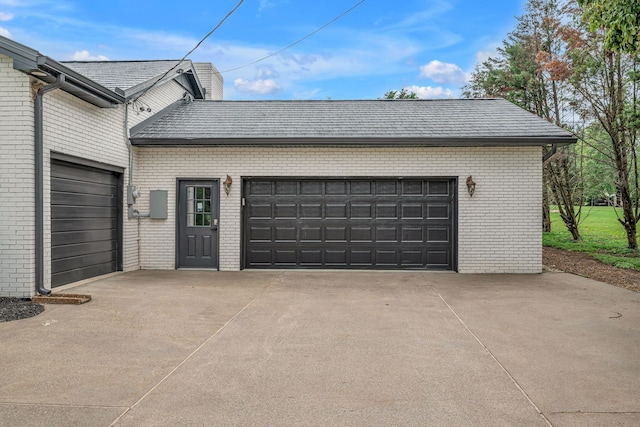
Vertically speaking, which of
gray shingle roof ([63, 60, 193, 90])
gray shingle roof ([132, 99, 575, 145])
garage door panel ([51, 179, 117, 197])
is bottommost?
garage door panel ([51, 179, 117, 197])

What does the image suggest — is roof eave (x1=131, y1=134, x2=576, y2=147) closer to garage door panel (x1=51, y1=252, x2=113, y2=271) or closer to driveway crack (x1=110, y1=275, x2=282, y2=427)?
garage door panel (x1=51, y1=252, x2=113, y2=271)

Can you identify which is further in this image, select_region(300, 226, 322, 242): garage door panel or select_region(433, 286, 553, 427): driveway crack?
select_region(300, 226, 322, 242): garage door panel

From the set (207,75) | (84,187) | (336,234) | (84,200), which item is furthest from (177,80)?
(336,234)

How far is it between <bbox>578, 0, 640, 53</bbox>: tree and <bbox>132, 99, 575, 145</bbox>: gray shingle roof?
3.01 meters

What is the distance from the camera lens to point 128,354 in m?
4.02

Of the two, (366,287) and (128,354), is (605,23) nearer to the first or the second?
(366,287)

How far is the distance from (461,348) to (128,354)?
3.29 m

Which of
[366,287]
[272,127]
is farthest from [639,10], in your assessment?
[272,127]

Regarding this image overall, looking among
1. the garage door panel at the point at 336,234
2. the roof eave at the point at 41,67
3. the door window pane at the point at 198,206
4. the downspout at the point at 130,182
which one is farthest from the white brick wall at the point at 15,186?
the garage door panel at the point at 336,234

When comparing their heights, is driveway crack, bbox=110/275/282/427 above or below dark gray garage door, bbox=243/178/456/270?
below

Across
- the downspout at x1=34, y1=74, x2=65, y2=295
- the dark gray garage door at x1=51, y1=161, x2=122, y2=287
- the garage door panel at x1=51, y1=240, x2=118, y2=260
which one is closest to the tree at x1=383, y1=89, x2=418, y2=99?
the dark gray garage door at x1=51, y1=161, x2=122, y2=287

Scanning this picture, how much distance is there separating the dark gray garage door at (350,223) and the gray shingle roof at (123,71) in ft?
11.2

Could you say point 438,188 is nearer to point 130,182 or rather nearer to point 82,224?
point 130,182

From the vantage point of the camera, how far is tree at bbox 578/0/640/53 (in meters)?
5.37
